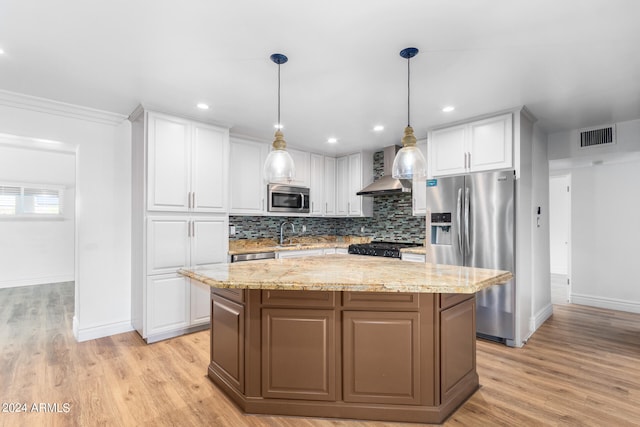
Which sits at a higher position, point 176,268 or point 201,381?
point 176,268

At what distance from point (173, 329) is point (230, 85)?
2601 mm

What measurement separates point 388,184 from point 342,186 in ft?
3.46

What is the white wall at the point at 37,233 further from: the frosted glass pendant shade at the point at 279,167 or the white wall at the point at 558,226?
the white wall at the point at 558,226

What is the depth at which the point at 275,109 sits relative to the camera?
334cm

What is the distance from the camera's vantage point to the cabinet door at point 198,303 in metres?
3.61

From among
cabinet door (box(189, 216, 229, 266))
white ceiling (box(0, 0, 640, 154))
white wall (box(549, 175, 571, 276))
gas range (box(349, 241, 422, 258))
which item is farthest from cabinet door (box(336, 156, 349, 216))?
white wall (box(549, 175, 571, 276))

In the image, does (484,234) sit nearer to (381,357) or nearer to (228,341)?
(381,357)

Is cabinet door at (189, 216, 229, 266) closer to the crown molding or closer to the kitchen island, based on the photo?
the crown molding

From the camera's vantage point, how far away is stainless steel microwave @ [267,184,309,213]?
4.65 metres

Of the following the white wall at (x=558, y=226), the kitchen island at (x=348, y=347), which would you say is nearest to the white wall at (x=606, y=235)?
the white wall at (x=558, y=226)

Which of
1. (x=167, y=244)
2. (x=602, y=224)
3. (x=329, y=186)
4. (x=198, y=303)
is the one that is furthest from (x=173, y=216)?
(x=602, y=224)

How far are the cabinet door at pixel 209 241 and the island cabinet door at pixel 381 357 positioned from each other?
2249 millimetres

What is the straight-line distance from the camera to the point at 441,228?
3746 millimetres

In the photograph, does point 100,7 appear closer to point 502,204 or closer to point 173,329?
point 173,329
